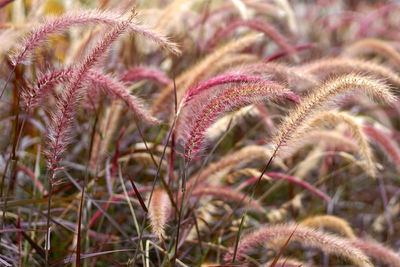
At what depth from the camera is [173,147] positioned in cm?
191

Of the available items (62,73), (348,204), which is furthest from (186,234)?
(348,204)

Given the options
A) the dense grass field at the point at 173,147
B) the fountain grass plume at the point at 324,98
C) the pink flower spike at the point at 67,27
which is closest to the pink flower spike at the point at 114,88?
the dense grass field at the point at 173,147

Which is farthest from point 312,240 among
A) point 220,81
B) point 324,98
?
point 220,81

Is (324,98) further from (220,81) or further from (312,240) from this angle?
(312,240)

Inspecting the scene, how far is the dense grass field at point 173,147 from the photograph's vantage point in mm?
1482

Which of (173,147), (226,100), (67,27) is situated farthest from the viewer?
(173,147)

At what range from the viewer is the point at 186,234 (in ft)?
6.48

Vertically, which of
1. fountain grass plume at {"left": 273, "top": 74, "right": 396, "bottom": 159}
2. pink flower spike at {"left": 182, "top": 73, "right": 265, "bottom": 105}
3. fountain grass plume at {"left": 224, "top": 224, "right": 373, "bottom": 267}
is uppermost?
pink flower spike at {"left": 182, "top": 73, "right": 265, "bottom": 105}

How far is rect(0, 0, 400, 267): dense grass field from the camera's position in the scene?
1.48 m

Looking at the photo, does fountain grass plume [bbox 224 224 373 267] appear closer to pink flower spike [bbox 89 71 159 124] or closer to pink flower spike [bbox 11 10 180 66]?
pink flower spike [bbox 89 71 159 124]

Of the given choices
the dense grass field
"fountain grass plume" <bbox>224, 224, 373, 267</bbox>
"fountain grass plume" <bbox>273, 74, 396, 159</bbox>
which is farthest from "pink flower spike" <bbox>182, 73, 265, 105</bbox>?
"fountain grass plume" <bbox>224, 224, 373, 267</bbox>

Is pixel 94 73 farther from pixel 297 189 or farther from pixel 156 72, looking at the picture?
pixel 297 189

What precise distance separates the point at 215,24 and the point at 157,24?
1215mm

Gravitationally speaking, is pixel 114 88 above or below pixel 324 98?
above
